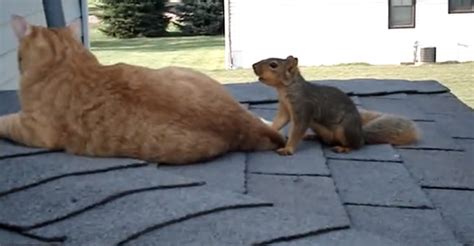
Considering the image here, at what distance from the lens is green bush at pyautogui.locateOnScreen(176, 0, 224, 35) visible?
2156cm

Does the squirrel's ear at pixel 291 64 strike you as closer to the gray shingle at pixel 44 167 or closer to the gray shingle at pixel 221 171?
the gray shingle at pixel 221 171

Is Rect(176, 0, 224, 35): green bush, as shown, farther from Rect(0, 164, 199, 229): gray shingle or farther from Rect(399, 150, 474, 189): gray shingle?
Rect(0, 164, 199, 229): gray shingle

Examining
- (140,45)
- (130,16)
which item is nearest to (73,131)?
(140,45)

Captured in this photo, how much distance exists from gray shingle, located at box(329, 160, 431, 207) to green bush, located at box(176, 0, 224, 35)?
61.8ft

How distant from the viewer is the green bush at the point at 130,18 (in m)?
21.8

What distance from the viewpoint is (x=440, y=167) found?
2895 mm

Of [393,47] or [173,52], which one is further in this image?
[173,52]

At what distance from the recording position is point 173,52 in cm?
1706

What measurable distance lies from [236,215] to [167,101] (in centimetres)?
87

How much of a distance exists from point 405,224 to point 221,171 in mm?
644

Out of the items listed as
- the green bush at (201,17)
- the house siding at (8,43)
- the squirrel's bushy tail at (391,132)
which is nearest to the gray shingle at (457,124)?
the squirrel's bushy tail at (391,132)

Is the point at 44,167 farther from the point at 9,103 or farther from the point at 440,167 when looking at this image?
the point at 9,103

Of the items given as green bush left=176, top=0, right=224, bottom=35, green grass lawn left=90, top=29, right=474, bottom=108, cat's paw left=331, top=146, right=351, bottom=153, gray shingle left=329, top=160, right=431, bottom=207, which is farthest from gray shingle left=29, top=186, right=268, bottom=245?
green bush left=176, top=0, right=224, bottom=35

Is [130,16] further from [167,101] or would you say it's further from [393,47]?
[167,101]
